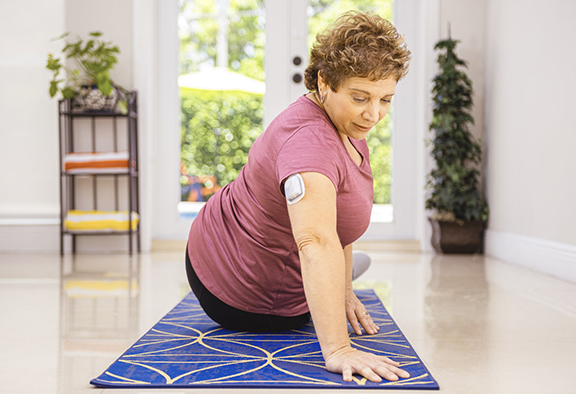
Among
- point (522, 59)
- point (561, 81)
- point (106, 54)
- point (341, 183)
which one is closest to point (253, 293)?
point (341, 183)

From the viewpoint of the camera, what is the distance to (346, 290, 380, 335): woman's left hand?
1499mm

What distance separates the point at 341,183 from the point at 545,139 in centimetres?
201

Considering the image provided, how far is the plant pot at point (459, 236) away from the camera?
141 inches

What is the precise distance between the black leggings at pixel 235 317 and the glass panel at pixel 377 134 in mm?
2580

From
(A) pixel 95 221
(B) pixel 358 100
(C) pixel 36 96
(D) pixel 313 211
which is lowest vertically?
(A) pixel 95 221

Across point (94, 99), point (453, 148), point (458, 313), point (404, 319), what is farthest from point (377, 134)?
point (404, 319)

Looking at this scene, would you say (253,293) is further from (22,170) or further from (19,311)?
(22,170)

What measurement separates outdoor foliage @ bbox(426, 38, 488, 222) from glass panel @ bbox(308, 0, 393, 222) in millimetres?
432

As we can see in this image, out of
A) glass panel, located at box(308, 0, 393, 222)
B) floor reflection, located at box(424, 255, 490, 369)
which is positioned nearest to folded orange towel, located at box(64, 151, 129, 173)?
glass panel, located at box(308, 0, 393, 222)

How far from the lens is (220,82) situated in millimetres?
4102

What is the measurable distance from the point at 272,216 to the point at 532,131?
85.4 inches

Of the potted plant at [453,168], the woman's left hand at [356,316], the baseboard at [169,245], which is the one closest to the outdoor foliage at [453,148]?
the potted plant at [453,168]

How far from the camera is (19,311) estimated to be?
1860 millimetres

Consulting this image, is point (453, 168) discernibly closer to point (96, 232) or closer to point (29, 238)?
point (96, 232)
